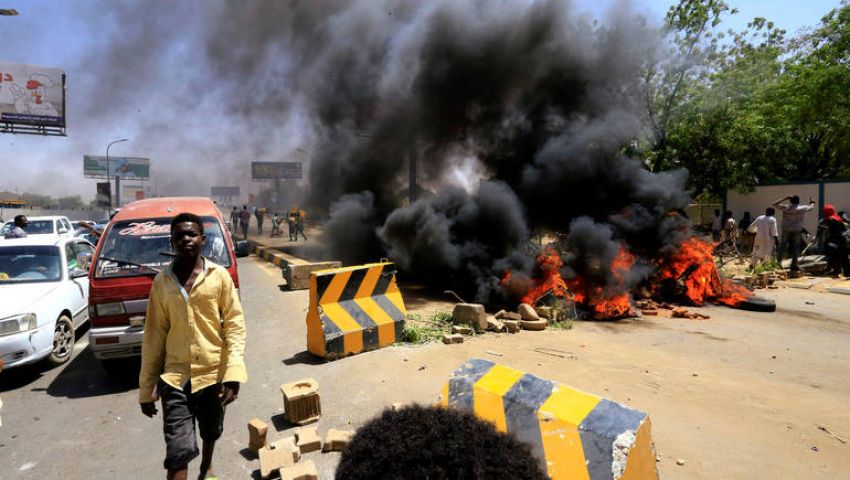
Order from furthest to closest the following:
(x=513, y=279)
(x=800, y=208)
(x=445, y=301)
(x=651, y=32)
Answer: (x=651, y=32) < (x=800, y=208) < (x=445, y=301) < (x=513, y=279)

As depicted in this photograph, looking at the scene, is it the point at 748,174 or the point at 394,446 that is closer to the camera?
the point at 394,446

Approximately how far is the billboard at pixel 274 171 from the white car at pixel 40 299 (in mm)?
55805

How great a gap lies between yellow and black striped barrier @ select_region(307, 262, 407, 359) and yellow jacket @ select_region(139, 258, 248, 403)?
2593mm

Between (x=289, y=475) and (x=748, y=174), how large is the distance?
63.0 feet

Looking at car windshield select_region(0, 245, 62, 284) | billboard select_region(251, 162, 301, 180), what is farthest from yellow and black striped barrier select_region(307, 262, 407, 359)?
billboard select_region(251, 162, 301, 180)

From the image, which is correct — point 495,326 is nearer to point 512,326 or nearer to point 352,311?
point 512,326

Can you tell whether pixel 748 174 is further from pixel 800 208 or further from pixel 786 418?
pixel 786 418

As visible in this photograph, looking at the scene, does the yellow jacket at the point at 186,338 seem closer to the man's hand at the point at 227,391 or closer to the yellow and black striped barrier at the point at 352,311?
the man's hand at the point at 227,391

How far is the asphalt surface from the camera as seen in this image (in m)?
3.18

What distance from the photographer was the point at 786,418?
3.71 meters

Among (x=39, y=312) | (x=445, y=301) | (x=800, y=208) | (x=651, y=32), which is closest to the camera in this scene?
(x=39, y=312)

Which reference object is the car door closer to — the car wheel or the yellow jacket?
the car wheel

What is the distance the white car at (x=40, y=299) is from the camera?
185 inches

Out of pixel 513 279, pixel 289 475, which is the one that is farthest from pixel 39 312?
pixel 513 279
